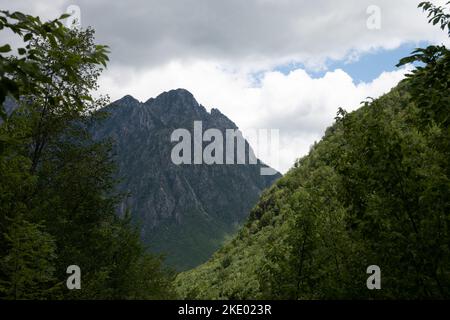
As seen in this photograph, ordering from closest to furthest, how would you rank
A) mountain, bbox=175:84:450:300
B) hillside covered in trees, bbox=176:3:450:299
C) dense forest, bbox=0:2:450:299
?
dense forest, bbox=0:2:450:299
hillside covered in trees, bbox=176:3:450:299
mountain, bbox=175:84:450:300

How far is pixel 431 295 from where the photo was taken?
8.23 m

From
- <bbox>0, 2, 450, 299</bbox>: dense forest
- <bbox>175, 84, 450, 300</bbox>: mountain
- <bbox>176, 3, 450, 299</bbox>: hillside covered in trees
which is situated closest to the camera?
<bbox>0, 2, 450, 299</bbox>: dense forest

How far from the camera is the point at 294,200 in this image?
13758 mm

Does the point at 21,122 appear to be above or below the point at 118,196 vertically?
above

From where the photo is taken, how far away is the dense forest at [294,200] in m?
6.83

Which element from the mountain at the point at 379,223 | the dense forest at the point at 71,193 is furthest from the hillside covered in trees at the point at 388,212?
the dense forest at the point at 71,193

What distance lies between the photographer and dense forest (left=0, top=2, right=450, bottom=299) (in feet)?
22.4

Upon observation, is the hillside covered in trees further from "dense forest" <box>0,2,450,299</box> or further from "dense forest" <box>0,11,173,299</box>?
"dense forest" <box>0,11,173,299</box>

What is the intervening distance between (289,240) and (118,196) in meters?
10.9

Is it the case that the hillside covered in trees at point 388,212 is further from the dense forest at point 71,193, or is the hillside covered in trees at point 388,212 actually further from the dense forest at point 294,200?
the dense forest at point 71,193

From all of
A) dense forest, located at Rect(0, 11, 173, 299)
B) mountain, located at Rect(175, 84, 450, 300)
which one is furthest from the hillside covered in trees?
dense forest, located at Rect(0, 11, 173, 299)

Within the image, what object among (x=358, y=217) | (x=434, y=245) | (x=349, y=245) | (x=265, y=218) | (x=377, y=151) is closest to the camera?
(x=434, y=245)
